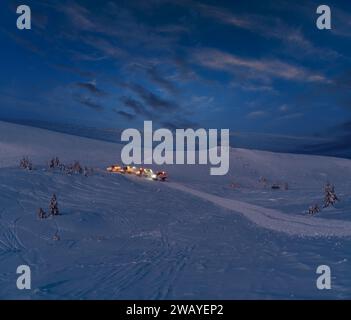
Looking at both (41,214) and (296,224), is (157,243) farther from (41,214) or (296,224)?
(296,224)

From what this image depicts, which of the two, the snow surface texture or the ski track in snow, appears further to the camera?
the ski track in snow

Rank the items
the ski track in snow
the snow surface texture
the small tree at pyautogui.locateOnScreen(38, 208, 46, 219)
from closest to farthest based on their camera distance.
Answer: the snow surface texture → the small tree at pyautogui.locateOnScreen(38, 208, 46, 219) → the ski track in snow

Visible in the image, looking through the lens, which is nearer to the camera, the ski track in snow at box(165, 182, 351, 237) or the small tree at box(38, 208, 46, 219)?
the small tree at box(38, 208, 46, 219)

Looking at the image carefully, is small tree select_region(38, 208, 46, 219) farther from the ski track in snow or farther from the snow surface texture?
the ski track in snow

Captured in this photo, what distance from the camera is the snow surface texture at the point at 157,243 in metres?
5.24

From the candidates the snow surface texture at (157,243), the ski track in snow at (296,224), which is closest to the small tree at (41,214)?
the snow surface texture at (157,243)

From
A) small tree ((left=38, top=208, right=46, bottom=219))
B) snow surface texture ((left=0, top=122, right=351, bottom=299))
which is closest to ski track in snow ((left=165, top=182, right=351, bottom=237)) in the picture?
snow surface texture ((left=0, top=122, right=351, bottom=299))

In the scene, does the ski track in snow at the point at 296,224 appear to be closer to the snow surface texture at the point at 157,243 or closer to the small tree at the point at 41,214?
the snow surface texture at the point at 157,243

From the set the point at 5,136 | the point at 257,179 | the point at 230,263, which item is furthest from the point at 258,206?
the point at 5,136

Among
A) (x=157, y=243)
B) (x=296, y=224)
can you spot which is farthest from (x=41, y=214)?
(x=296, y=224)

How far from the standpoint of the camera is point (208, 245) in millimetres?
7777

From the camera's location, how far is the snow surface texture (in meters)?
5.24

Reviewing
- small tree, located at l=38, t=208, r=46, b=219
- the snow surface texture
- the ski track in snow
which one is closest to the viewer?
the snow surface texture

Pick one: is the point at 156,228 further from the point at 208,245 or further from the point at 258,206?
the point at 258,206
